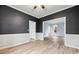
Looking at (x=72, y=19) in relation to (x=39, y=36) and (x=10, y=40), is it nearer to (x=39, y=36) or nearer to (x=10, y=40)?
(x=39, y=36)

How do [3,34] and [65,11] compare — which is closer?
[3,34]

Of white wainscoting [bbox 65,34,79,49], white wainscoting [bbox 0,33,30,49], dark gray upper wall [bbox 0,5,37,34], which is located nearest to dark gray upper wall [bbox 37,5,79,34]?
white wainscoting [bbox 65,34,79,49]

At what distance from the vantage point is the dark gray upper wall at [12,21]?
4.06 m

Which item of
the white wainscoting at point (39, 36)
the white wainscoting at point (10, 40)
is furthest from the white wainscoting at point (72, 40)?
the white wainscoting at point (10, 40)

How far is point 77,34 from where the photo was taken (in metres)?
4.05

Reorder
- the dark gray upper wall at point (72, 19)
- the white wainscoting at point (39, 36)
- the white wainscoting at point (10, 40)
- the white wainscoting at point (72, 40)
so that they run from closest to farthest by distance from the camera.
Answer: the white wainscoting at point (10, 40)
the white wainscoting at point (72, 40)
the dark gray upper wall at point (72, 19)
the white wainscoting at point (39, 36)

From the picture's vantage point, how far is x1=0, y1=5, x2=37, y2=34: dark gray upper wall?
4057 mm

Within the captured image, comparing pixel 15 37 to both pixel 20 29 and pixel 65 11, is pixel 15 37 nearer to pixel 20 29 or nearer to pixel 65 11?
pixel 20 29

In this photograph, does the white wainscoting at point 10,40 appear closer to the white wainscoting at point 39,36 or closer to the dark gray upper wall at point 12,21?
the dark gray upper wall at point 12,21

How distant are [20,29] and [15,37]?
2.72 feet

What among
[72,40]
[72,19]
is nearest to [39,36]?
[72,40]

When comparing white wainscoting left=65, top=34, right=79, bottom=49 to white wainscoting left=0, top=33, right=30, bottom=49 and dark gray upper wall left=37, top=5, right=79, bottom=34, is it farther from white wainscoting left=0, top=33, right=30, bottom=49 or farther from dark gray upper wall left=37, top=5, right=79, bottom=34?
white wainscoting left=0, top=33, right=30, bottom=49
